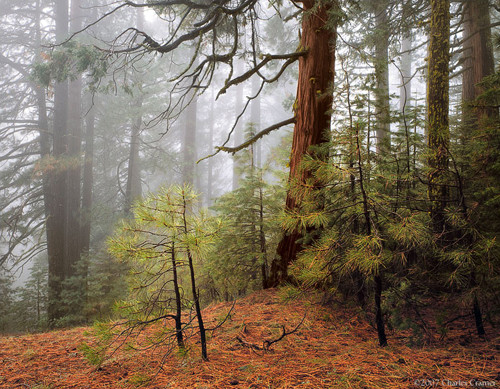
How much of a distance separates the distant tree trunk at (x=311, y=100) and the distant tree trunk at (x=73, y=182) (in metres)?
7.34

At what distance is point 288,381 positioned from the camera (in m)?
2.03

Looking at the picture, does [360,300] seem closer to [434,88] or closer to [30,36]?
[434,88]

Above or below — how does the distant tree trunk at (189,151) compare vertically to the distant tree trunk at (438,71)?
above

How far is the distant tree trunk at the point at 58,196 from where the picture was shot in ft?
27.0

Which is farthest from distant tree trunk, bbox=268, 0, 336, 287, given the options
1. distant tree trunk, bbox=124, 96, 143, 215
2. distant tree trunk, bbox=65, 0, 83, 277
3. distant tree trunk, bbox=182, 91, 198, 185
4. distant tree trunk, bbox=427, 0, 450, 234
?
distant tree trunk, bbox=182, 91, 198, 185

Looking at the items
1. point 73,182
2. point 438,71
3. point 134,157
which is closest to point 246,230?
point 438,71

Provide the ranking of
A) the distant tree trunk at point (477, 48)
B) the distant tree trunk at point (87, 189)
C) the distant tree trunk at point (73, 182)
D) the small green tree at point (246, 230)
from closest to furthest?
1. the small green tree at point (246, 230)
2. the distant tree trunk at point (477, 48)
3. the distant tree trunk at point (73, 182)
4. the distant tree trunk at point (87, 189)

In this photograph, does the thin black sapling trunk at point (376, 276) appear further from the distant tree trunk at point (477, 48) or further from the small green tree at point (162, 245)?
the distant tree trunk at point (477, 48)

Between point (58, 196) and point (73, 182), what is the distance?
2.34 ft

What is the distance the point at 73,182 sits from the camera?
976 cm

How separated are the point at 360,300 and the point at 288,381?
4.95 ft

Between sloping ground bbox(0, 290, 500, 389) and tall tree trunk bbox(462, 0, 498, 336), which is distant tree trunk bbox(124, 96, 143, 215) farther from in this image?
tall tree trunk bbox(462, 0, 498, 336)

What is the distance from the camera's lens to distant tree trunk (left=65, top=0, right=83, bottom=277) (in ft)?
30.2

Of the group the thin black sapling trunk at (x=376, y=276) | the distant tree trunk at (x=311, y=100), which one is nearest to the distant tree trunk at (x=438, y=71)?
the distant tree trunk at (x=311, y=100)
